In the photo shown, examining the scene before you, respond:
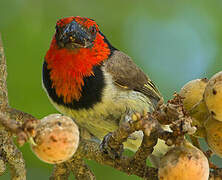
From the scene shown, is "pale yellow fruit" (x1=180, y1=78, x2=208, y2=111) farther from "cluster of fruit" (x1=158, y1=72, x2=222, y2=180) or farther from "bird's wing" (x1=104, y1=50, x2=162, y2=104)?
"bird's wing" (x1=104, y1=50, x2=162, y2=104)

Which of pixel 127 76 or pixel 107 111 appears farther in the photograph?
pixel 127 76

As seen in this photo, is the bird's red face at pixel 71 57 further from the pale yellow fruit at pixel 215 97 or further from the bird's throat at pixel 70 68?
the pale yellow fruit at pixel 215 97

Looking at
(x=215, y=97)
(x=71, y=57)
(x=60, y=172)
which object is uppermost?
(x=215, y=97)

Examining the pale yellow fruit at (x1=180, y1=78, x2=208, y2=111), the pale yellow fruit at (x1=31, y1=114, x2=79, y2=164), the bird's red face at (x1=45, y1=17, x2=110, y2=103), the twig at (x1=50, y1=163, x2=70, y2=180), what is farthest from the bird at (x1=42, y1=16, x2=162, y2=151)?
the pale yellow fruit at (x1=31, y1=114, x2=79, y2=164)

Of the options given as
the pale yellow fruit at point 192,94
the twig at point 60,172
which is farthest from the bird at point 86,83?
the twig at point 60,172

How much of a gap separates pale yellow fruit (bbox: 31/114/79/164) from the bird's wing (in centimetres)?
169

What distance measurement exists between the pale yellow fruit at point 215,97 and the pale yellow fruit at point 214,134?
12 cm

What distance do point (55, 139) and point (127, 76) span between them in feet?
6.22

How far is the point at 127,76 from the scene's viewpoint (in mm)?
3416

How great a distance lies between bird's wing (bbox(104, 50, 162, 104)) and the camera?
3.32 m

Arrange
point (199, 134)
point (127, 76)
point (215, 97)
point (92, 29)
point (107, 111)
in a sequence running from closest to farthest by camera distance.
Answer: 1. point (215, 97)
2. point (199, 134)
3. point (107, 111)
4. point (92, 29)
5. point (127, 76)

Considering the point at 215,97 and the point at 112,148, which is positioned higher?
the point at 215,97

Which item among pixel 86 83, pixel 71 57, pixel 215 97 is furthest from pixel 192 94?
pixel 71 57

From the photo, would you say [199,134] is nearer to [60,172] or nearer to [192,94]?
[192,94]
